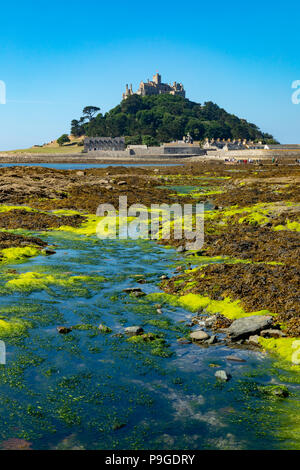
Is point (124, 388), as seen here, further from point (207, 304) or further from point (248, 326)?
point (207, 304)

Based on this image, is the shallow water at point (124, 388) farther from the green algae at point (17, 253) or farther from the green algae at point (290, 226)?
the green algae at point (290, 226)

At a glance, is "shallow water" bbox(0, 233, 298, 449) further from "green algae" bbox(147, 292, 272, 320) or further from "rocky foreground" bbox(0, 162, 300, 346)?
"rocky foreground" bbox(0, 162, 300, 346)

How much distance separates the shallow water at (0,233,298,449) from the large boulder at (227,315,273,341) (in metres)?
0.55

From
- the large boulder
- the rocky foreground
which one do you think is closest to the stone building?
the rocky foreground

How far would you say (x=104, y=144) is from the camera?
621ft

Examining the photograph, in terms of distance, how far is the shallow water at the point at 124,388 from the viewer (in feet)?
20.5

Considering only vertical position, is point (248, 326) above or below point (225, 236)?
below

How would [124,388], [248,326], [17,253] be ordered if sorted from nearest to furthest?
[124,388]
[248,326]
[17,253]

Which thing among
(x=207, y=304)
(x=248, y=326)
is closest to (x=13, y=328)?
(x=207, y=304)

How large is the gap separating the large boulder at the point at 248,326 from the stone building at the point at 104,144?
7217 inches

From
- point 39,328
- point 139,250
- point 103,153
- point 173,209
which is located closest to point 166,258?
point 139,250

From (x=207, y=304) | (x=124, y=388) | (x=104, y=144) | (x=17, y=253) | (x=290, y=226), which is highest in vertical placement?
(x=104, y=144)

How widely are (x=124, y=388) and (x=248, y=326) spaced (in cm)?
349
